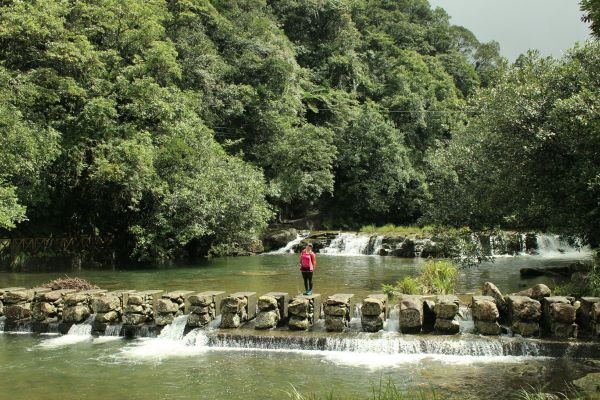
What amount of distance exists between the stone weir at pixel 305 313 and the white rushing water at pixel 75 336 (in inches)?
5.3

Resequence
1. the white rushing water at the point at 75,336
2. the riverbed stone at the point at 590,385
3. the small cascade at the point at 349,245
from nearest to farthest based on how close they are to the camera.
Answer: the riverbed stone at the point at 590,385, the white rushing water at the point at 75,336, the small cascade at the point at 349,245

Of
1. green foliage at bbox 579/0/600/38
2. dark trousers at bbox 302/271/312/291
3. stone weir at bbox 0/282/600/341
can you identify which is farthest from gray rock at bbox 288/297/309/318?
green foliage at bbox 579/0/600/38

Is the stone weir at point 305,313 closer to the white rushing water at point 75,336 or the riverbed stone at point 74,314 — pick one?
the riverbed stone at point 74,314

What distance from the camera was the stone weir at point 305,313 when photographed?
33.5ft

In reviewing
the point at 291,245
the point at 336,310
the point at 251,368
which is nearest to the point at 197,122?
the point at 291,245

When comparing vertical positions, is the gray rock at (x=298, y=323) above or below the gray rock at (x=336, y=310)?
below

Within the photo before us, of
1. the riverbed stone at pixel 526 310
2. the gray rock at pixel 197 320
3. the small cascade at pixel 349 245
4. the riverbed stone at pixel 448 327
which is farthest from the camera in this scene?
the small cascade at pixel 349 245

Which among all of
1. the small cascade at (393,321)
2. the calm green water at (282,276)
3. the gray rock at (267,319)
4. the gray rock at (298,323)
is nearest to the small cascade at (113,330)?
the gray rock at (267,319)

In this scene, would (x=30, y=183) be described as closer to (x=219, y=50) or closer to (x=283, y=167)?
(x=283, y=167)

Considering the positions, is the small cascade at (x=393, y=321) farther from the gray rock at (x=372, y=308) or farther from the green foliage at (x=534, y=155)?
the green foliage at (x=534, y=155)

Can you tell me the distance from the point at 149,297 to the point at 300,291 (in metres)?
4.94

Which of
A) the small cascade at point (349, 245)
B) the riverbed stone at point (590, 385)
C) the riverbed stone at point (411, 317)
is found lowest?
the riverbed stone at point (590, 385)

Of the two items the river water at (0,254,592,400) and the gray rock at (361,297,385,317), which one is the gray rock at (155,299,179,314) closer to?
the river water at (0,254,592,400)

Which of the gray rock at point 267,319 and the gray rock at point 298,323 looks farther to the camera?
the gray rock at point 267,319
